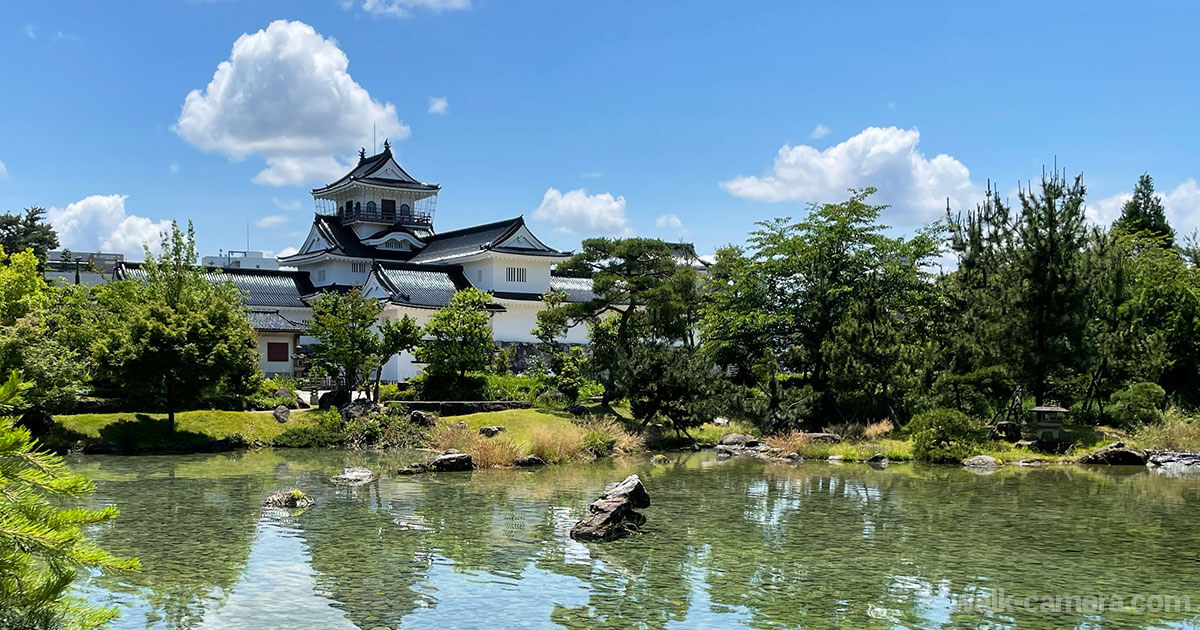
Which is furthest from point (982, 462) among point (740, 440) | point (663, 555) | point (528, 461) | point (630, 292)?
point (663, 555)

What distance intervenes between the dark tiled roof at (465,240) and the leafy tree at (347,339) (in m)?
14.7

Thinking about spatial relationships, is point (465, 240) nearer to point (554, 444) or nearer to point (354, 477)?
point (554, 444)

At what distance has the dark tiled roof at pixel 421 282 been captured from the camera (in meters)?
41.6

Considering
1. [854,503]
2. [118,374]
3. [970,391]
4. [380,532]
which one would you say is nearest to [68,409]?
[118,374]

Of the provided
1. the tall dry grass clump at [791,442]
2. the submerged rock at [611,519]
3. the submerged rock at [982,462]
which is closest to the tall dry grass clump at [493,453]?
the tall dry grass clump at [791,442]

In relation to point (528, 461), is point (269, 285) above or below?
above

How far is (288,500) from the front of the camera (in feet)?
50.8

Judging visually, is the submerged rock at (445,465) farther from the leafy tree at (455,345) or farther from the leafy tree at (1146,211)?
the leafy tree at (1146,211)

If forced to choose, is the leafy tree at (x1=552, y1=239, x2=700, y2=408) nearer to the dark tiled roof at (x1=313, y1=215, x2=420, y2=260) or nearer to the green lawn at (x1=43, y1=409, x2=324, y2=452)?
the green lawn at (x1=43, y1=409, x2=324, y2=452)

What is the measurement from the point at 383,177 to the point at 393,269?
1162cm

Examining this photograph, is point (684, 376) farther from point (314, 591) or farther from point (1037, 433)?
point (314, 591)

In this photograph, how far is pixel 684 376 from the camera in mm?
26719

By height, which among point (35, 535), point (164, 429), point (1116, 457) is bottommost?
point (1116, 457)

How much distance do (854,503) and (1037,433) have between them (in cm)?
1088
